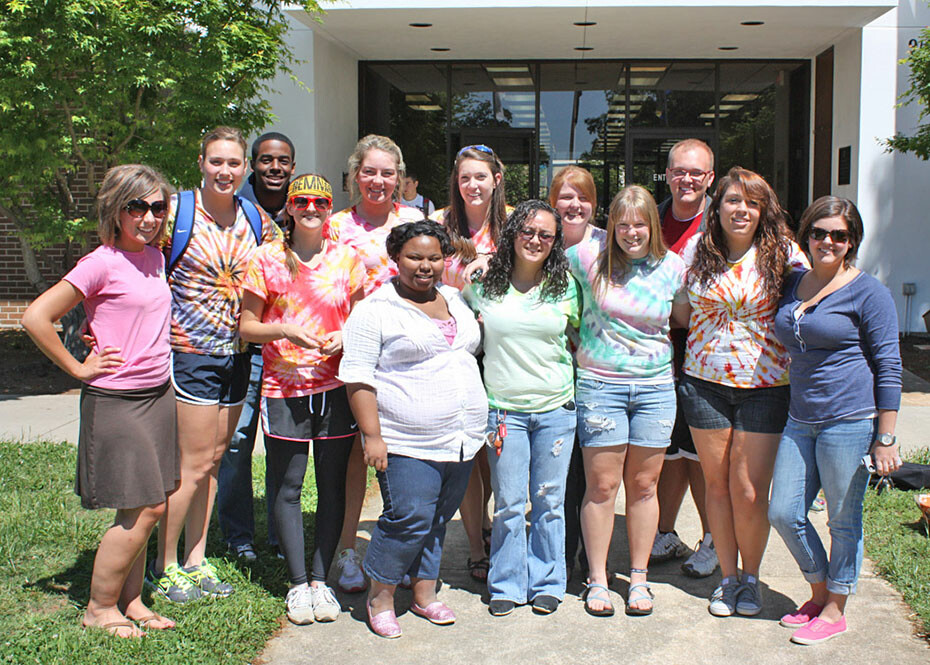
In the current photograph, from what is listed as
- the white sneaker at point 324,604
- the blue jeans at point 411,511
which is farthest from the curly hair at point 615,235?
the white sneaker at point 324,604

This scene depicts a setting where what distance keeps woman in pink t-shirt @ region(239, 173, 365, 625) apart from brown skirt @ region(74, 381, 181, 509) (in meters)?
0.50

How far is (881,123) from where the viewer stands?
40.1ft

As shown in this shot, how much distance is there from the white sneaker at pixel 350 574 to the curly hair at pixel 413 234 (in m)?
1.51

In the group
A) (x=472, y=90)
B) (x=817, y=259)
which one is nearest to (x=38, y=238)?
(x=817, y=259)

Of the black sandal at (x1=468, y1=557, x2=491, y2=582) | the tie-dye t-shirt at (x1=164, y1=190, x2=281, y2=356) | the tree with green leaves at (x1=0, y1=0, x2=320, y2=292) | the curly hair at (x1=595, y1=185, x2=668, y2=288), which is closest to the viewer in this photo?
the tie-dye t-shirt at (x1=164, y1=190, x2=281, y2=356)

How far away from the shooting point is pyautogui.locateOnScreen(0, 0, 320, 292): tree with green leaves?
718 cm

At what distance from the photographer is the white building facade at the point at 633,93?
38.4 feet

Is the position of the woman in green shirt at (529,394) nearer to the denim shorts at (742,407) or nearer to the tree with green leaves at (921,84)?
the denim shorts at (742,407)

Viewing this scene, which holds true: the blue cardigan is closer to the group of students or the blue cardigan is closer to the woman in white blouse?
the group of students

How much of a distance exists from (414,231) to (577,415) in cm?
110

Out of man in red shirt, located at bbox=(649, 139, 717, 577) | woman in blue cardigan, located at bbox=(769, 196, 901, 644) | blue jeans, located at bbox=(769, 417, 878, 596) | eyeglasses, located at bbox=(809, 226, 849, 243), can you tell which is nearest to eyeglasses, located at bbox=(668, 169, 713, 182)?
man in red shirt, located at bbox=(649, 139, 717, 577)

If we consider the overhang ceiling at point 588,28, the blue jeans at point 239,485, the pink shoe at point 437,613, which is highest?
the overhang ceiling at point 588,28

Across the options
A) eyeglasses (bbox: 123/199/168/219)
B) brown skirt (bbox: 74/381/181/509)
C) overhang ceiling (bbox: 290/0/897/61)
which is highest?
overhang ceiling (bbox: 290/0/897/61)

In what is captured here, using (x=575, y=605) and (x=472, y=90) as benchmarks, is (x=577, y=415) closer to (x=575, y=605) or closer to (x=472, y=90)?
(x=575, y=605)
